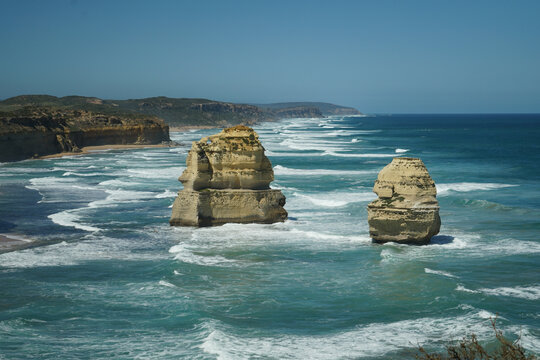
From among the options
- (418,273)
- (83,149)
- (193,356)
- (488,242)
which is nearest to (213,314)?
(193,356)

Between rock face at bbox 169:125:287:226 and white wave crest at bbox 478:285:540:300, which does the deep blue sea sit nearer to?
white wave crest at bbox 478:285:540:300

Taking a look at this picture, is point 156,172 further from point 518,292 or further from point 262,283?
point 518,292

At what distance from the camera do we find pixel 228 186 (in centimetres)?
2619

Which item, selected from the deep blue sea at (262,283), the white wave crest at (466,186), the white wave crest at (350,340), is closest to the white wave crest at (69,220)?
the deep blue sea at (262,283)

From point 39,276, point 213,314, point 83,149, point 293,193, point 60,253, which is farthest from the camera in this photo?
point 83,149

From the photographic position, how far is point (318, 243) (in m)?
23.0

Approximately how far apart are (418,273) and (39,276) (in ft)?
33.9

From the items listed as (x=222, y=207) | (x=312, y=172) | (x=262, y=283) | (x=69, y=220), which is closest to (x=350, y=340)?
(x=262, y=283)

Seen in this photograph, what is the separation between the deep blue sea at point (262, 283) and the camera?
13766 mm

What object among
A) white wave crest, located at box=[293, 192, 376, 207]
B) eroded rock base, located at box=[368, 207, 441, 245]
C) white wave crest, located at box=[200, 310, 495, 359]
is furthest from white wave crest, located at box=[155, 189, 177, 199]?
white wave crest, located at box=[200, 310, 495, 359]

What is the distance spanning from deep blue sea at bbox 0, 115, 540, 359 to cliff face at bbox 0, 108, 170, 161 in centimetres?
3488

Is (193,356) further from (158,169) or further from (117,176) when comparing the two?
(158,169)

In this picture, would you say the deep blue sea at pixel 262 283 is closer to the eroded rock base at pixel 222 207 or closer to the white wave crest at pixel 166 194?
the eroded rock base at pixel 222 207

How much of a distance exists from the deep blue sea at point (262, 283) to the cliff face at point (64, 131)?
34883mm
